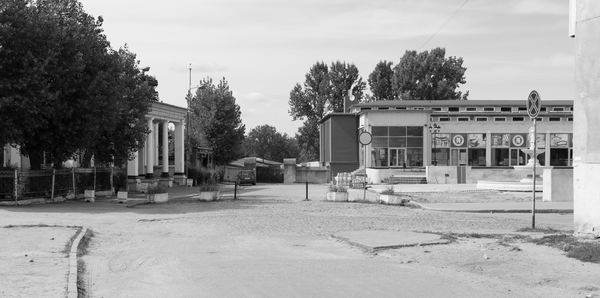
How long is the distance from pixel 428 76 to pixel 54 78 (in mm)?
73732

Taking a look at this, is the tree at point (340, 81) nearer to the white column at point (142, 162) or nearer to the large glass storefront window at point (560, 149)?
the large glass storefront window at point (560, 149)

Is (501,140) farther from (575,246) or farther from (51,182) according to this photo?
(575,246)

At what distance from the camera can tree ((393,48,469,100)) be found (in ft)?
308

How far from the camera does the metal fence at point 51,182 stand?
24.9 m

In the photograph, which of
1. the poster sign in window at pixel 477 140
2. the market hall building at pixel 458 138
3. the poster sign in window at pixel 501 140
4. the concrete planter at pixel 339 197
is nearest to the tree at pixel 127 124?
the concrete planter at pixel 339 197

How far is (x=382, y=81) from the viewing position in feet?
326

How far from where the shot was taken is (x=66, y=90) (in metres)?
26.6

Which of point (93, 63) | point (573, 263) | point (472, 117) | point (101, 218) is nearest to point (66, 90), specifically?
point (93, 63)

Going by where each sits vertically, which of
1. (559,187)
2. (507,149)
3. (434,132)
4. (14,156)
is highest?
(434,132)

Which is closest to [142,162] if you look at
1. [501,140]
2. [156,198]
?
[156,198]

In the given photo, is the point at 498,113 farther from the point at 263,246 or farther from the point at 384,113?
the point at 263,246

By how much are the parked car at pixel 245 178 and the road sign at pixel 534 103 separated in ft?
147

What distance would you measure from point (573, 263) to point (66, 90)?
Answer: 890 inches

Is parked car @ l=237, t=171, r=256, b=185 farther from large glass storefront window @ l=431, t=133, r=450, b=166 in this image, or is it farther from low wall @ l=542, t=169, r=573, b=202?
low wall @ l=542, t=169, r=573, b=202
